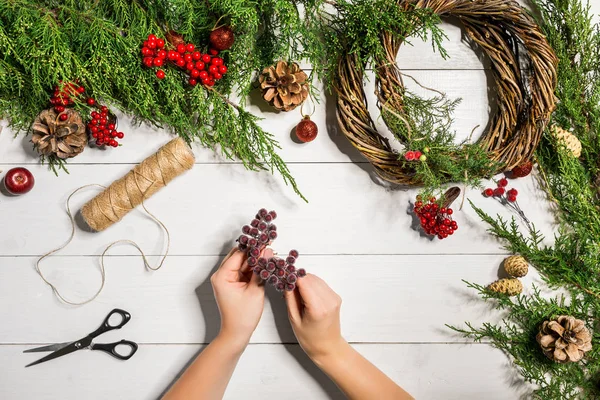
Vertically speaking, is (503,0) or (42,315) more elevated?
(503,0)

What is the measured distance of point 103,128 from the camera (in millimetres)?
1344

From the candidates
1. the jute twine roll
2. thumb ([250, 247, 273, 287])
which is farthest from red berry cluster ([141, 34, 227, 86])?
thumb ([250, 247, 273, 287])

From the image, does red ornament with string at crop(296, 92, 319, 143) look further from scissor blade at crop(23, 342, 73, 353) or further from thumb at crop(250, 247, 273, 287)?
scissor blade at crop(23, 342, 73, 353)

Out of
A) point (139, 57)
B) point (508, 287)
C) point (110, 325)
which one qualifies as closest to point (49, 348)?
point (110, 325)

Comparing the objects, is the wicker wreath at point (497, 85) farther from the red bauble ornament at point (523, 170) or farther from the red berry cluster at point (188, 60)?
the red berry cluster at point (188, 60)

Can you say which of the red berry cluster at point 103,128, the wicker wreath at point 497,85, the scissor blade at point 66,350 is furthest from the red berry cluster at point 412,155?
the scissor blade at point 66,350

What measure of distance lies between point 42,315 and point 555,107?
1430 millimetres

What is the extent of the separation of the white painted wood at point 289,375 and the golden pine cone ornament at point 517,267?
0.22 metres

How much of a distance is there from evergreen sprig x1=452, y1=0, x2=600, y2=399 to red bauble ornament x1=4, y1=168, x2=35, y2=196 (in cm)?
116

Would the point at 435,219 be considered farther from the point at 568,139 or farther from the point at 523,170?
the point at 568,139

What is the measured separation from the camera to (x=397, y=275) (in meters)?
1.45

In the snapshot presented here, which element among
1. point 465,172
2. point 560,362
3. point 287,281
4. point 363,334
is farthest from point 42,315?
point 560,362

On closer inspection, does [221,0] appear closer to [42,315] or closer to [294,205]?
[294,205]

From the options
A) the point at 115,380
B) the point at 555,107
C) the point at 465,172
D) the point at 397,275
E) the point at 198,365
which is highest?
the point at 555,107
